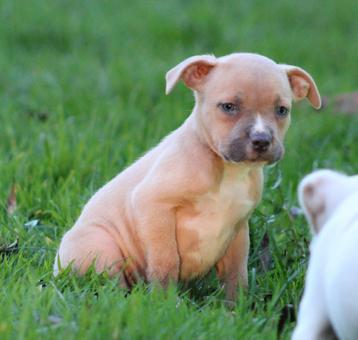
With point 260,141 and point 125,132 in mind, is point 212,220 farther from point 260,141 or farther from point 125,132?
point 125,132

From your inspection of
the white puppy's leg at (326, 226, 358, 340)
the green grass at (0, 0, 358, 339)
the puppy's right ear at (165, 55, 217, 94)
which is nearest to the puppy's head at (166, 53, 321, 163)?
the puppy's right ear at (165, 55, 217, 94)

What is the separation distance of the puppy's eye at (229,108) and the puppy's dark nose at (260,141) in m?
0.18

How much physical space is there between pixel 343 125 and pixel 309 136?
1.39 feet

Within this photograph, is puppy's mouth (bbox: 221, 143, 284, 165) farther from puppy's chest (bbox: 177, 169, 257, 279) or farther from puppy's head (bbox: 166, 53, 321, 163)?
puppy's chest (bbox: 177, 169, 257, 279)

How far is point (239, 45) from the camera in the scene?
10.7 meters

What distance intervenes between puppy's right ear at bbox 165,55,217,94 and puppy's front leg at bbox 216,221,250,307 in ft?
2.42

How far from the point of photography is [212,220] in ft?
16.4

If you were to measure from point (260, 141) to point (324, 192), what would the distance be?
96 cm

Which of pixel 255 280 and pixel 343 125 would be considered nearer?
pixel 255 280

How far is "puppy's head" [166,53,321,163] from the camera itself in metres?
4.76

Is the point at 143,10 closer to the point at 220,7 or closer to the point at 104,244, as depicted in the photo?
the point at 220,7

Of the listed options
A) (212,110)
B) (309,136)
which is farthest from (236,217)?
(309,136)

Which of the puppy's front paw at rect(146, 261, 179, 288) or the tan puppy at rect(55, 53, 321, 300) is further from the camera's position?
the puppy's front paw at rect(146, 261, 179, 288)

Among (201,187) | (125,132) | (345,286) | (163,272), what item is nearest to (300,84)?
(201,187)
